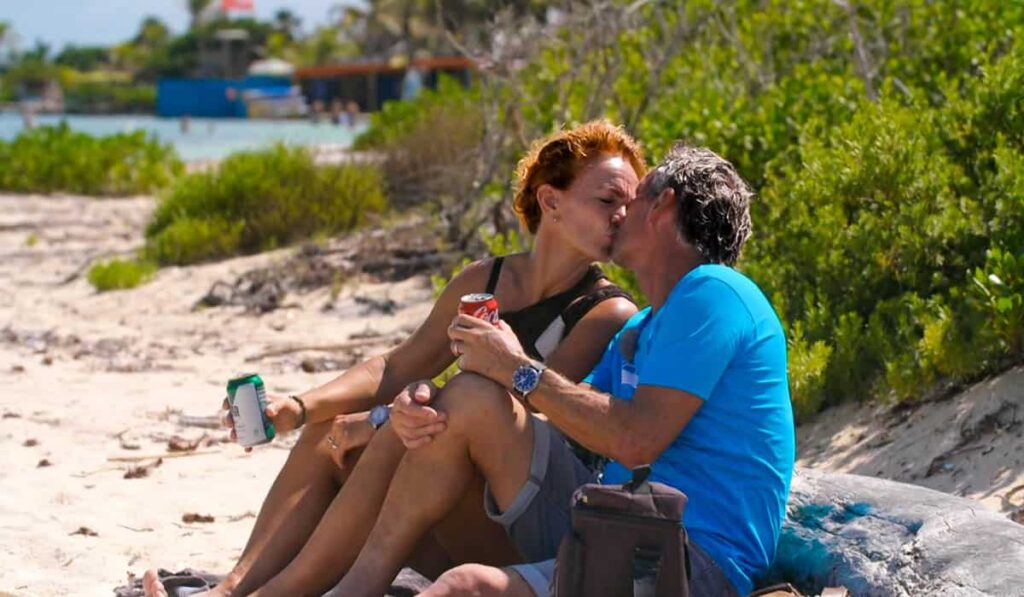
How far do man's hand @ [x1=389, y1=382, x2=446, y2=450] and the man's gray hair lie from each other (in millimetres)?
663

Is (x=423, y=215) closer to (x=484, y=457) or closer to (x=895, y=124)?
(x=895, y=124)

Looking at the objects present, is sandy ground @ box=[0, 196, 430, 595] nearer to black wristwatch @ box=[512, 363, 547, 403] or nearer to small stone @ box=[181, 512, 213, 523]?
small stone @ box=[181, 512, 213, 523]

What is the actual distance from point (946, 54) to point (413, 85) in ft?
83.8

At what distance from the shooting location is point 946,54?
26.0 feet

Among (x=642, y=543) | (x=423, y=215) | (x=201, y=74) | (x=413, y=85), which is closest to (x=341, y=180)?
(x=423, y=215)

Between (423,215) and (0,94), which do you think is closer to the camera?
(423,215)

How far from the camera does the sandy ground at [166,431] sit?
468 centimetres

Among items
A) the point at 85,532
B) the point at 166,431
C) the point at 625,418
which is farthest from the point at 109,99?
the point at 625,418

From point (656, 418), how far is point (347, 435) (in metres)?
1.05

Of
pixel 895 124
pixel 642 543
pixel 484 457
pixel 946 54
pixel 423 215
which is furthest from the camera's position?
pixel 423 215

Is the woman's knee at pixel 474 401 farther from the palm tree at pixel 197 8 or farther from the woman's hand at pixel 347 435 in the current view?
the palm tree at pixel 197 8

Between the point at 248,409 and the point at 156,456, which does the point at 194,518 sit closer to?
the point at 156,456

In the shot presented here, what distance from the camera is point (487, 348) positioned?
130 inches

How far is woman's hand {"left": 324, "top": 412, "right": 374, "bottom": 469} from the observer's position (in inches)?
148
